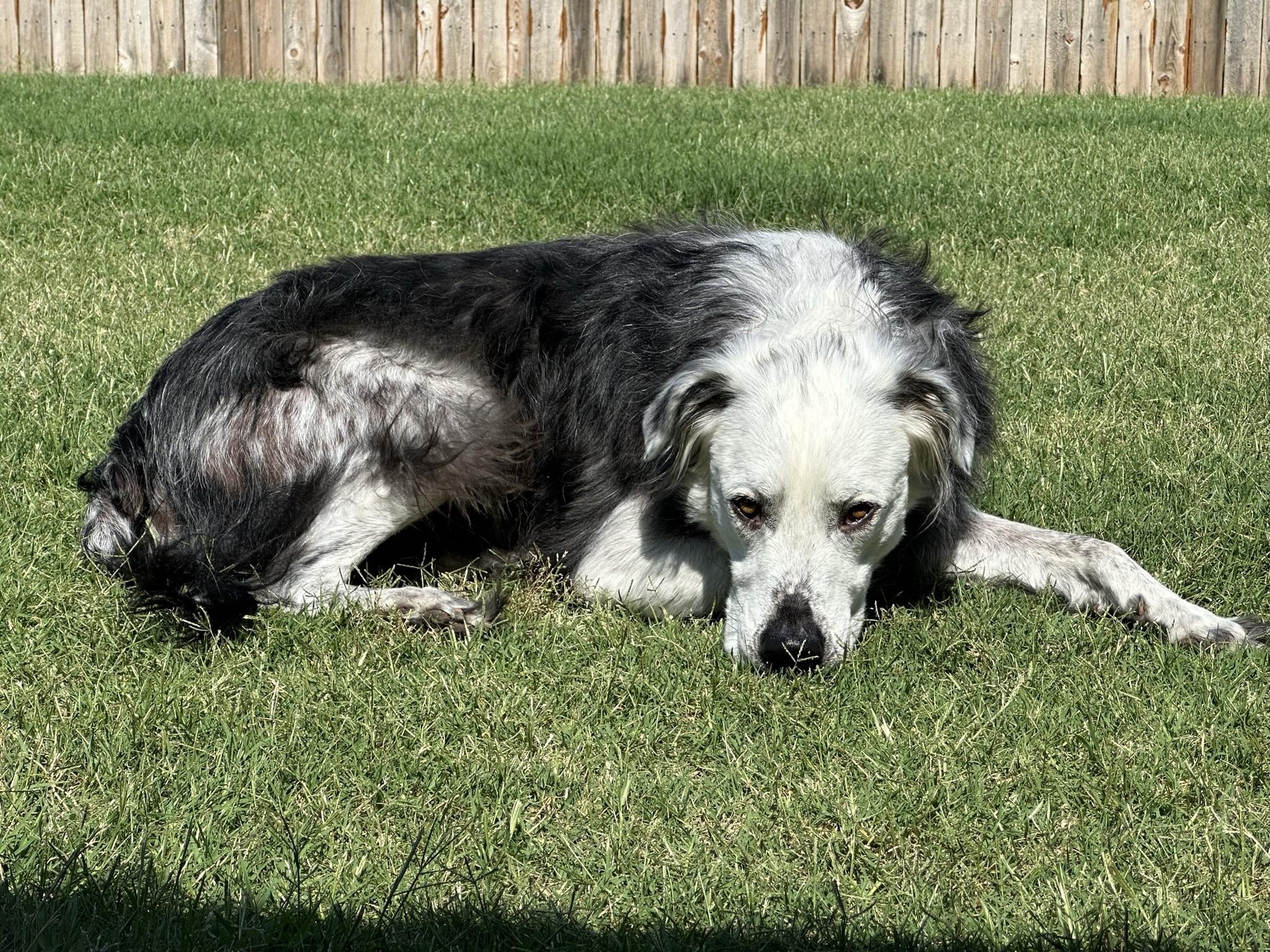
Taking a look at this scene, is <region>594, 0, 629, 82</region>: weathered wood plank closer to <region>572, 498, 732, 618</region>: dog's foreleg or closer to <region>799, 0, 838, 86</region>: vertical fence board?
<region>799, 0, 838, 86</region>: vertical fence board

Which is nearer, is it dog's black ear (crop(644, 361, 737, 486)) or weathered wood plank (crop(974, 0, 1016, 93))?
dog's black ear (crop(644, 361, 737, 486))

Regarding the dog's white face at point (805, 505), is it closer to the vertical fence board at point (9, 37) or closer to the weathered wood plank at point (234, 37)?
the weathered wood plank at point (234, 37)

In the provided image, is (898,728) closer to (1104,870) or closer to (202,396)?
(1104,870)

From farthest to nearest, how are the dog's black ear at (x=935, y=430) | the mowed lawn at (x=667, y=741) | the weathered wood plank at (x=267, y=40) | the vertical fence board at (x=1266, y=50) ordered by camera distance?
the weathered wood plank at (x=267, y=40)
the vertical fence board at (x=1266, y=50)
the dog's black ear at (x=935, y=430)
the mowed lawn at (x=667, y=741)

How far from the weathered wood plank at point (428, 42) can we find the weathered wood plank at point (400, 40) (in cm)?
3

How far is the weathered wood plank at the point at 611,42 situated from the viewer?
11.9m

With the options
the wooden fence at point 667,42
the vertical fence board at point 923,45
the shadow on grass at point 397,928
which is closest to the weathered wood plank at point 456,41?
the wooden fence at point 667,42

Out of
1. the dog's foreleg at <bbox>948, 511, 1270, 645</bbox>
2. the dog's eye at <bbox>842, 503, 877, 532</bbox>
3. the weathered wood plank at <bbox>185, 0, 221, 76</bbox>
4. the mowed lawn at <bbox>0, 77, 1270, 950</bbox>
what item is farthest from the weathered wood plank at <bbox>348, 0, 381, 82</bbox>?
the dog's eye at <bbox>842, 503, 877, 532</bbox>

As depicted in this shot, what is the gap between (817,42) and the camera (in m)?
12.1

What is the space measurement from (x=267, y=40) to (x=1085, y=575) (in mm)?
9886

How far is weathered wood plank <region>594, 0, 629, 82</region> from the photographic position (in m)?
11.9

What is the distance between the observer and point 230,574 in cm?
412

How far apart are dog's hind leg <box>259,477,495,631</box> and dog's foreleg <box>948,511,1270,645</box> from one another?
1557mm

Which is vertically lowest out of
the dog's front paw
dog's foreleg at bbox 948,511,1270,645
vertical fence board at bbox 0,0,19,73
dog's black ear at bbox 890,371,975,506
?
the dog's front paw
